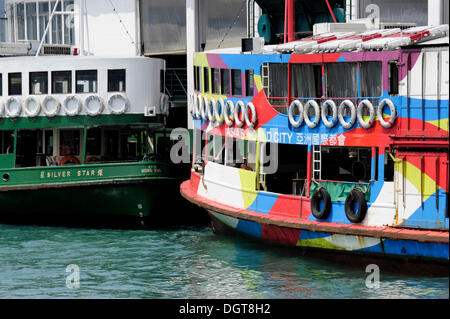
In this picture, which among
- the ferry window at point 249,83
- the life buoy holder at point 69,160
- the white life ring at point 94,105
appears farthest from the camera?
the life buoy holder at point 69,160

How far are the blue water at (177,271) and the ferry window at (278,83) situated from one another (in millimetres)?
3286

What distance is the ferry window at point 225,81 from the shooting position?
2377cm

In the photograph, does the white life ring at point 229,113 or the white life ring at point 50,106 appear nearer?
the white life ring at point 229,113

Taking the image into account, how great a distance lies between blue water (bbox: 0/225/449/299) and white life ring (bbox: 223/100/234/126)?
2807 mm

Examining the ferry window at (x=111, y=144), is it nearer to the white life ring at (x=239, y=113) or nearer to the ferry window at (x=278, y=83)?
the white life ring at (x=239, y=113)

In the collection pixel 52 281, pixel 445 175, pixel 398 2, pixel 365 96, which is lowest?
pixel 52 281

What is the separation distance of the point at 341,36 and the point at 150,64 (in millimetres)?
7821

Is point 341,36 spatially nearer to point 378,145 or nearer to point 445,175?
point 378,145

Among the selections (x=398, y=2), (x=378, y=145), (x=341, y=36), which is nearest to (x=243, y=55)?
(x=341, y=36)

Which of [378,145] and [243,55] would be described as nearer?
[378,145]

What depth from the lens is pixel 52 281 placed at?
19922 mm

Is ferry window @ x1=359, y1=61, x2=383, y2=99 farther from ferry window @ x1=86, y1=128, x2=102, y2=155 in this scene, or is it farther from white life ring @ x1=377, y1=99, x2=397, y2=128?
ferry window @ x1=86, y1=128, x2=102, y2=155

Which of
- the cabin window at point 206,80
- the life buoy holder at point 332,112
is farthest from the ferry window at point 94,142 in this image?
the life buoy holder at point 332,112
